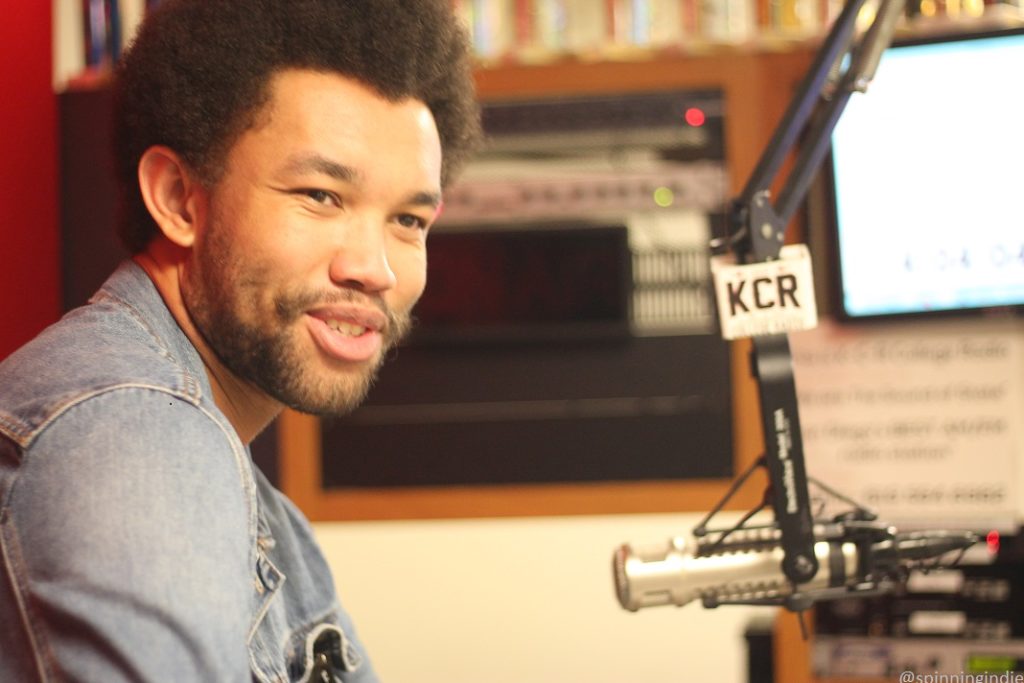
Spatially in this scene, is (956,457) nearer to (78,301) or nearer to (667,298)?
(667,298)

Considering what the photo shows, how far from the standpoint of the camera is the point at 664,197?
5.49 feet

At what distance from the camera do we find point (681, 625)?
2.60 meters

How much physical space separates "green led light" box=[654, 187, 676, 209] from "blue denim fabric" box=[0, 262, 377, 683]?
0.95 metres

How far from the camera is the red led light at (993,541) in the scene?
5.24ft

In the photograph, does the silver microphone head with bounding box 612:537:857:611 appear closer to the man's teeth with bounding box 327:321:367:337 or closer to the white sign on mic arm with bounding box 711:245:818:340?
the white sign on mic arm with bounding box 711:245:818:340

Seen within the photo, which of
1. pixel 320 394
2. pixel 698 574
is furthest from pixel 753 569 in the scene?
pixel 320 394

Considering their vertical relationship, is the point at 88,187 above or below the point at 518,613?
above

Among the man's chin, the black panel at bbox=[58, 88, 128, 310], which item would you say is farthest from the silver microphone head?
the black panel at bbox=[58, 88, 128, 310]

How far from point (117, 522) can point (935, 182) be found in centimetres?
124

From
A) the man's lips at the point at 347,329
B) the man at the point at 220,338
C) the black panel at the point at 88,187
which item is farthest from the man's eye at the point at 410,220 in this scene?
the black panel at the point at 88,187

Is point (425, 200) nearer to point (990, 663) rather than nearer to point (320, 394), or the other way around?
point (320, 394)

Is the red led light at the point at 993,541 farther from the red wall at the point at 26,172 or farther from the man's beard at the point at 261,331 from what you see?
the red wall at the point at 26,172

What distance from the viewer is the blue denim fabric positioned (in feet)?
2.27

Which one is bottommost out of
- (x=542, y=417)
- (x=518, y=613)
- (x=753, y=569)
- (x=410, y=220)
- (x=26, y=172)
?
(x=518, y=613)
